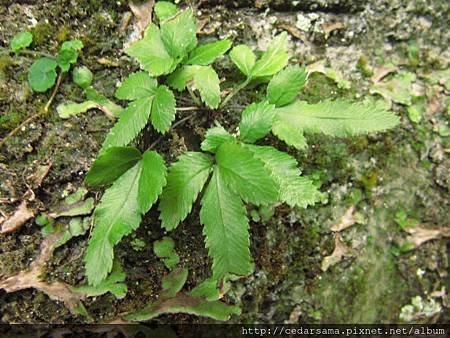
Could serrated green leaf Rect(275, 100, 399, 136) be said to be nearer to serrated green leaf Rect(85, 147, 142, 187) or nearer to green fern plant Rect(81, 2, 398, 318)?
green fern plant Rect(81, 2, 398, 318)

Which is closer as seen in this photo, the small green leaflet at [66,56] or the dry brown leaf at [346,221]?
the small green leaflet at [66,56]

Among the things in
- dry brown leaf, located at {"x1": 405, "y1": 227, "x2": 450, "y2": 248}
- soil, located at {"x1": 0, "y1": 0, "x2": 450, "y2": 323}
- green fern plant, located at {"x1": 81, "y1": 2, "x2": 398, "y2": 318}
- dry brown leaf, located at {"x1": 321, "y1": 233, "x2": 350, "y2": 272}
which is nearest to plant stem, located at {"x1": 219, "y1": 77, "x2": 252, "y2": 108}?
green fern plant, located at {"x1": 81, "y1": 2, "x2": 398, "y2": 318}

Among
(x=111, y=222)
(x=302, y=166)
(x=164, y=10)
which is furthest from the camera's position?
(x=302, y=166)

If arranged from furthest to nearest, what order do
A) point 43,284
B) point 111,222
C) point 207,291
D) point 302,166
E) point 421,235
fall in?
point 421,235
point 302,166
point 207,291
point 43,284
point 111,222

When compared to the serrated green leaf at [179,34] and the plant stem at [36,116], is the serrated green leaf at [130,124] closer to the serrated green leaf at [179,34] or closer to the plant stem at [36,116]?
the serrated green leaf at [179,34]

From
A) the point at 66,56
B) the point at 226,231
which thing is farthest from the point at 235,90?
the point at 66,56

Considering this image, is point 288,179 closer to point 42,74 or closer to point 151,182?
point 151,182

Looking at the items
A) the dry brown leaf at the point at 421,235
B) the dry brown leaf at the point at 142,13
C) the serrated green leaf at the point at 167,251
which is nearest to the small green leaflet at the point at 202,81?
the dry brown leaf at the point at 142,13

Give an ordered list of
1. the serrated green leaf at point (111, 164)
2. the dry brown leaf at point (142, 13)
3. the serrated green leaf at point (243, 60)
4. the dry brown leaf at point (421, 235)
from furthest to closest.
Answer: the dry brown leaf at point (421, 235)
the dry brown leaf at point (142, 13)
the serrated green leaf at point (243, 60)
the serrated green leaf at point (111, 164)
